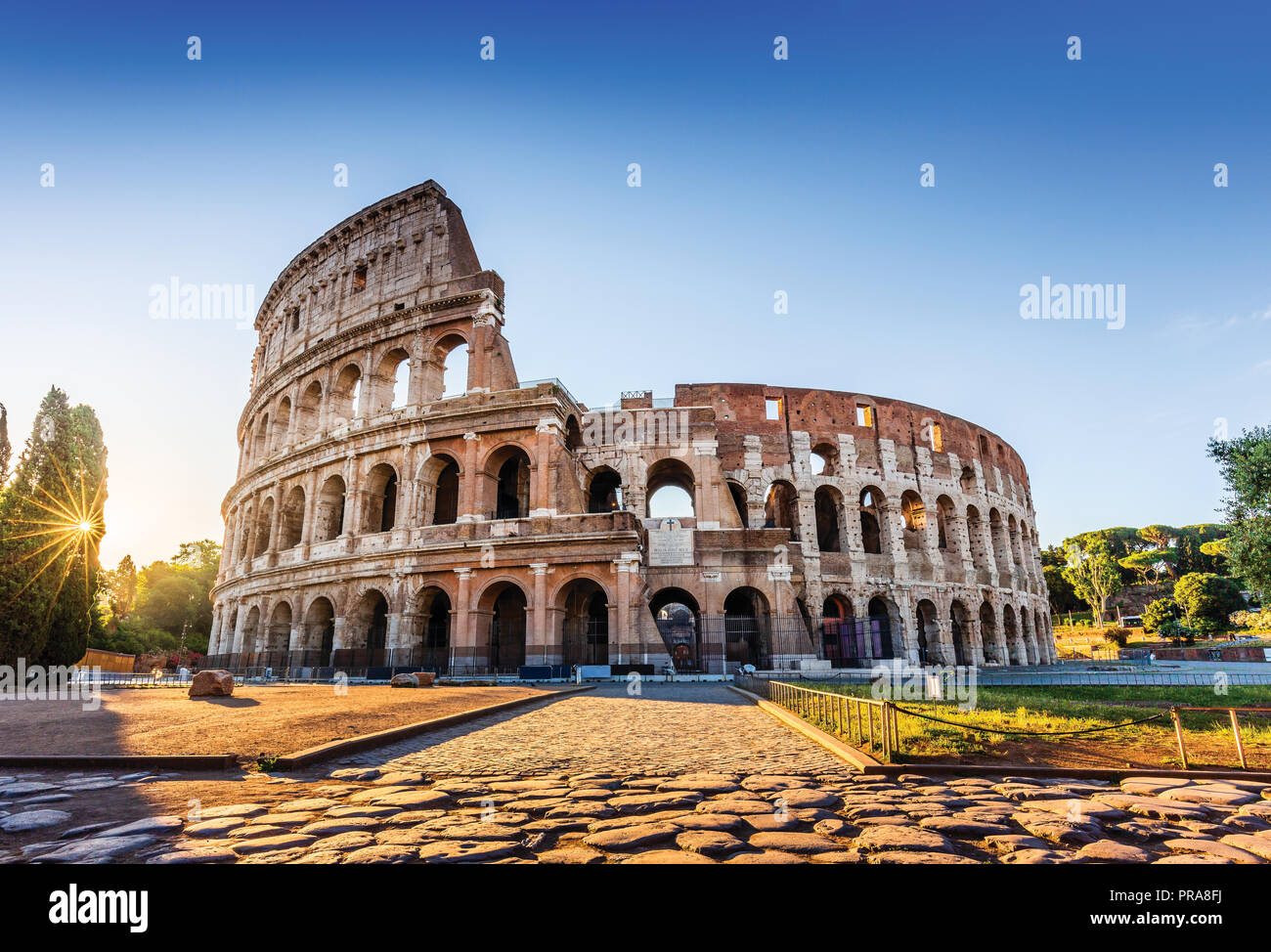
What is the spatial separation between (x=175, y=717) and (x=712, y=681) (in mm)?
14263

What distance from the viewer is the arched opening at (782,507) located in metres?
30.0

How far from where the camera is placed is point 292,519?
28.6 metres

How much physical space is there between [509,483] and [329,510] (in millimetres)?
7483

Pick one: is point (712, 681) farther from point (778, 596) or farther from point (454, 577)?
point (454, 577)

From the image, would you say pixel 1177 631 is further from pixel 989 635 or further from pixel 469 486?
pixel 469 486

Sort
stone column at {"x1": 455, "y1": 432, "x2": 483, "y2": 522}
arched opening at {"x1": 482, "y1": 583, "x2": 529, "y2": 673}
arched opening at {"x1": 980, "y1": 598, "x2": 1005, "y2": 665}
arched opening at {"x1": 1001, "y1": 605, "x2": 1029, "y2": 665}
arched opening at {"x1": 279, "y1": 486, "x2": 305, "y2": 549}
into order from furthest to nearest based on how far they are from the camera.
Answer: arched opening at {"x1": 1001, "y1": 605, "x2": 1029, "y2": 665}, arched opening at {"x1": 980, "y1": 598, "x2": 1005, "y2": 665}, arched opening at {"x1": 279, "y1": 486, "x2": 305, "y2": 549}, arched opening at {"x1": 482, "y1": 583, "x2": 529, "y2": 673}, stone column at {"x1": 455, "y1": 432, "x2": 483, "y2": 522}

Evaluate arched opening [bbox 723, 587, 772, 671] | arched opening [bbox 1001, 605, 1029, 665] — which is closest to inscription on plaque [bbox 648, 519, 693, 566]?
arched opening [bbox 723, 587, 772, 671]

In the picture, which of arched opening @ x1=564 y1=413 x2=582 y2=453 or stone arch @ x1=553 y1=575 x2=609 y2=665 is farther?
arched opening @ x1=564 y1=413 x2=582 y2=453

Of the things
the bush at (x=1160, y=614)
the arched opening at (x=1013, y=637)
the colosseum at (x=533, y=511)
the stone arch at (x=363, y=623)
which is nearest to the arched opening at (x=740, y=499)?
the colosseum at (x=533, y=511)

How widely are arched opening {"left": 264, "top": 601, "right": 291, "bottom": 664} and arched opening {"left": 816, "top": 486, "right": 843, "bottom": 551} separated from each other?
23841 mm

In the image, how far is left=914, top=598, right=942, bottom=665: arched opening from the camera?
30219mm

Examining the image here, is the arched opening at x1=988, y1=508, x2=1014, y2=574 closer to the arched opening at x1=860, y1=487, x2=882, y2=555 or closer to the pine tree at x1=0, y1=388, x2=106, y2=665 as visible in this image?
the arched opening at x1=860, y1=487, x2=882, y2=555

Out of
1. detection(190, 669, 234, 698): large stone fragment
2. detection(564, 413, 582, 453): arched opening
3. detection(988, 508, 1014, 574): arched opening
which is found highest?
detection(564, 413, 582, 453): arched opening
